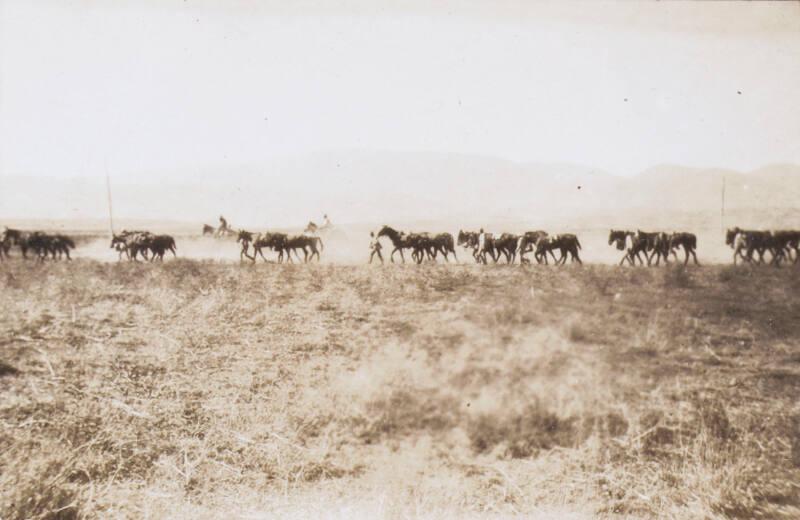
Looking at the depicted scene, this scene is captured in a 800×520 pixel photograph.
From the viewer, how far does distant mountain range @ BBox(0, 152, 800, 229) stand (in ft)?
18.0

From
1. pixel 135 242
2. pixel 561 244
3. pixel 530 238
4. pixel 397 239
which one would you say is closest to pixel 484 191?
pixel 397 239

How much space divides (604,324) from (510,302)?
33.3 inches

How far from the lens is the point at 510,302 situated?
4.60 meters

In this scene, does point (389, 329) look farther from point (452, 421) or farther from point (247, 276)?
point (247, 276)

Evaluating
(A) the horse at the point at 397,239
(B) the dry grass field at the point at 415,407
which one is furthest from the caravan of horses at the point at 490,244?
(B) the dry grass field at the point at 415,407

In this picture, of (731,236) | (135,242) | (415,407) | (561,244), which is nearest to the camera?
(415,407)

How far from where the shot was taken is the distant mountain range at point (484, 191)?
18.0ft

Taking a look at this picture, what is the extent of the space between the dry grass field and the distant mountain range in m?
1.46

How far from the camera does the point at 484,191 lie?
8.59 m

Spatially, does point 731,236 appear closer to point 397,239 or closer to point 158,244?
point 397,239

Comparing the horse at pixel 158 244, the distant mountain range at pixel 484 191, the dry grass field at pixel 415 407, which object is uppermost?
the distant mountain range at pixel 484 191

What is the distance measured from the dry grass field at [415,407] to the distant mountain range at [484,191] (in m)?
1.46

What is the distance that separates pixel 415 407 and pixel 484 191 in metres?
5.36

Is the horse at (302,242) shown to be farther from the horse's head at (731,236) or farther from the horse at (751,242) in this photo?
the horse's head at (731,236)
